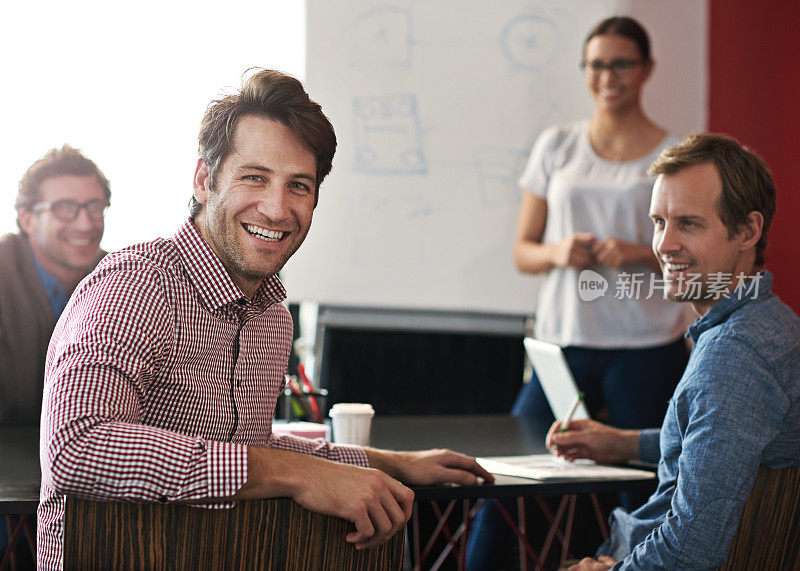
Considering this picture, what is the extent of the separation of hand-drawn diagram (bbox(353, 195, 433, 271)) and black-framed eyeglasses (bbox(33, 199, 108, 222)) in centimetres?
109

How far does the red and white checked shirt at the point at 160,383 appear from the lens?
106 cm

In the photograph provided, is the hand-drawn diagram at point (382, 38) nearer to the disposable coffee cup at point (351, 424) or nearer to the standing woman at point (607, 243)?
the standing woman at point (607, 243)

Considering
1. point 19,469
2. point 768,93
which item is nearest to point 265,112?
point 19,469

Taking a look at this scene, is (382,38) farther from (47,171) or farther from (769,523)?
(769,523)

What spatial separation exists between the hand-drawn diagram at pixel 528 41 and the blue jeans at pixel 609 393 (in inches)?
49.3

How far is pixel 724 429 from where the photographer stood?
50.2 inches

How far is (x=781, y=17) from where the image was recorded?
→ 306 centimetres

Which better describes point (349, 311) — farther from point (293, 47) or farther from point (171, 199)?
point (293, 47)

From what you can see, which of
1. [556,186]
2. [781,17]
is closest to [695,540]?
[556,186]

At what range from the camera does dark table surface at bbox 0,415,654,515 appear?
142 centimetres

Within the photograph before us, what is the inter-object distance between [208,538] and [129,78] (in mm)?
2692

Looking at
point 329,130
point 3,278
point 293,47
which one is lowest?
point 3,278

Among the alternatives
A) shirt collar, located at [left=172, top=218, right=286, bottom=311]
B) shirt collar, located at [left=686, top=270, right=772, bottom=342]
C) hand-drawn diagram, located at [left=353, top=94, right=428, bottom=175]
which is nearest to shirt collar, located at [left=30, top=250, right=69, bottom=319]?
shirt collar, located at [left=172, top=218, right=286, bottom=311]

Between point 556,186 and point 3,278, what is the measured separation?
1646 mm
